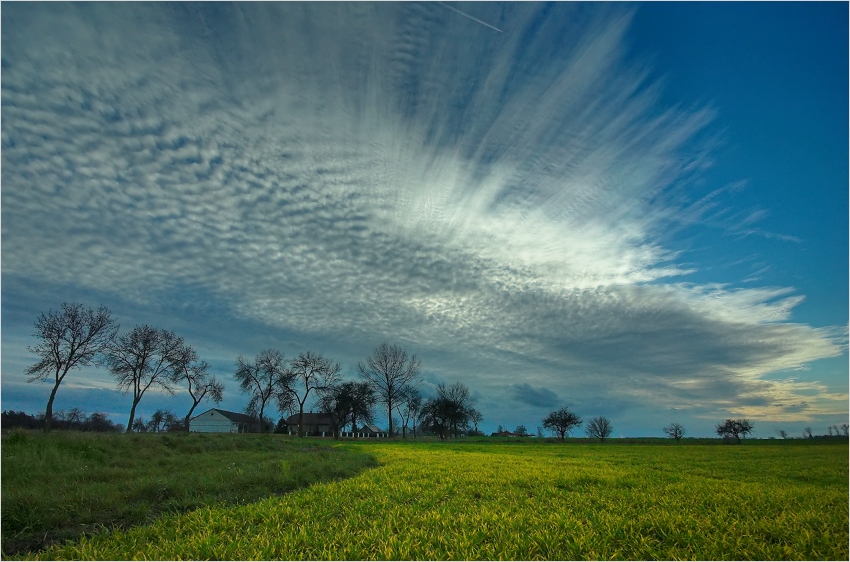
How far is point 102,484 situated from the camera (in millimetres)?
11016

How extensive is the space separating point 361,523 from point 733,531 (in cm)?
661

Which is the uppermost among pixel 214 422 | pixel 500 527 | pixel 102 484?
pixel 500 527

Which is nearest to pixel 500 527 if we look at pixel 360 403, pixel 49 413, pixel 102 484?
pixel 102 484

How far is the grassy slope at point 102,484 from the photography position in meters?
7.77

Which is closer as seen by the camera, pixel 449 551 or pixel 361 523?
pixel 449 551

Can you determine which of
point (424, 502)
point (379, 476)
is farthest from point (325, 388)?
point (424, 502)

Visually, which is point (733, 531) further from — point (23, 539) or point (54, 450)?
point (54, 450)

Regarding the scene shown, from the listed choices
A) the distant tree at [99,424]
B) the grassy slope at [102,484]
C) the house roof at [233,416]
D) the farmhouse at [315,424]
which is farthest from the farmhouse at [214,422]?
the grassy slope at [102,484]

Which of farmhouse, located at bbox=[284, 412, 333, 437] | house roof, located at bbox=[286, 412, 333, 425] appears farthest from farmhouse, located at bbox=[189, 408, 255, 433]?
house roof, located at bbox=[286, 412, 333, 425]

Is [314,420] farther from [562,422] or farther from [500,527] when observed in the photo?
[500,527]

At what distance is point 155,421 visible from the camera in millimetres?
72562

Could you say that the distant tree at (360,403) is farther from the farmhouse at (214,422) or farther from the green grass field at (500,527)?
the green grass field at (500,527)

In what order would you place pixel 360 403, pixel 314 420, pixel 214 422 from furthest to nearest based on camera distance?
pixel 314 420
pixel 214 422
pixel 360 403

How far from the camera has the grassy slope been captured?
7773 millimetres
